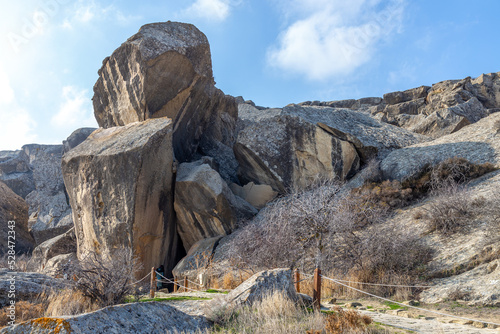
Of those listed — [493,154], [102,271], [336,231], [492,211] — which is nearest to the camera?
[102,271]

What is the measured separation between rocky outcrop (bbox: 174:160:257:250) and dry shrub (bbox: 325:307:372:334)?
1123 centimetres

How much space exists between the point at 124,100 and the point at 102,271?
12.6m

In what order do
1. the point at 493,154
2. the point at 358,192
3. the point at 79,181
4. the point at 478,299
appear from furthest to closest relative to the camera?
the point at 79,181, the point at 358,192, the point at 493,154, the point at 478,299

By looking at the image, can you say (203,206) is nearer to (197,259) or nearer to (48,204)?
(197,259)

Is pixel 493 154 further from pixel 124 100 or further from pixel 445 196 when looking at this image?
pixel 124 100

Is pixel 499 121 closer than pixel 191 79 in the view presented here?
Yes

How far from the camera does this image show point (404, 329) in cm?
Result: 560

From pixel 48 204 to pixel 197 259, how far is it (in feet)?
46.9

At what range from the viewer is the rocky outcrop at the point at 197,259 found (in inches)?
567

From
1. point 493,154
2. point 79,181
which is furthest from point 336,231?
point 79,181

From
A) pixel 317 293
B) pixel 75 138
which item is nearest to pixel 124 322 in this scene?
pixel 317 293

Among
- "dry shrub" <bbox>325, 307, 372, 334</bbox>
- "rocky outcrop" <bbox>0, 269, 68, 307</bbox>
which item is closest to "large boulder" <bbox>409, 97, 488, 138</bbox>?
"dry shrub" <bbox>325, 307, 372, 334</bbox>

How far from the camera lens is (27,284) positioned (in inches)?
313

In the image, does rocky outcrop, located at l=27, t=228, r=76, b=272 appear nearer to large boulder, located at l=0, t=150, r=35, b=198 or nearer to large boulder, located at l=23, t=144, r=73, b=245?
large boulder, located at l=23, t=144, r=73, b=245
